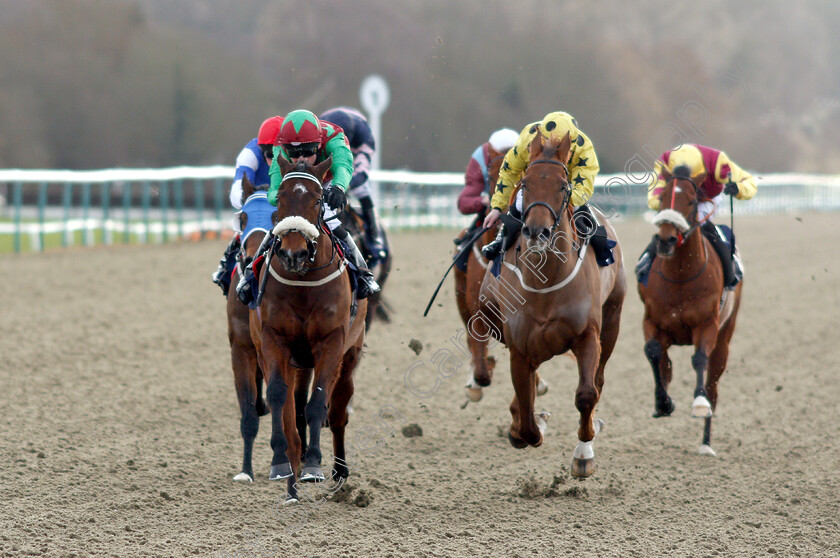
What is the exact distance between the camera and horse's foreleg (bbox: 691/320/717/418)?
Answer: 576cm

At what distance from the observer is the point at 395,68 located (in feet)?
109

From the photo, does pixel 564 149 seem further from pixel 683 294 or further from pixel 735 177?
pixel 735 177

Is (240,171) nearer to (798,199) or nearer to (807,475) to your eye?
(807,475)

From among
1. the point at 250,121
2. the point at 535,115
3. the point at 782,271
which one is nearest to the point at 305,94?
the point at 250,121

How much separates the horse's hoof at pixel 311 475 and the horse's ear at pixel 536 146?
1773 millimetres

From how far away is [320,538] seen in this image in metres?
4.13

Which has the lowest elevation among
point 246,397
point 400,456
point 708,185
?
point 400,456

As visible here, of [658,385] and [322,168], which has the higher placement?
[322,168]

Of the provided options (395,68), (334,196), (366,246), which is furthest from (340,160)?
(395,68)

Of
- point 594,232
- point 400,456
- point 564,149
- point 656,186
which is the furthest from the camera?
point 656,186

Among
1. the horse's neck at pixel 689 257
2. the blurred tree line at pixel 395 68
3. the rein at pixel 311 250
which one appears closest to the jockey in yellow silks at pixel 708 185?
the horse's neck at pixel 689 257

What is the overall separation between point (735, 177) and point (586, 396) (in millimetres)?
2505

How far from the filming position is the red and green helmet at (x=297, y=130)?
4445 mm

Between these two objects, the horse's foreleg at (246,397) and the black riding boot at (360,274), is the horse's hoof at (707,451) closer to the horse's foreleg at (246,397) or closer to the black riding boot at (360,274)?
the black riding boot at (360,274)
